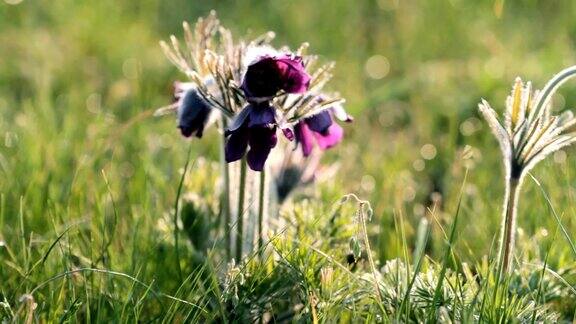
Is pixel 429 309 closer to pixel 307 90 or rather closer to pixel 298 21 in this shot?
pixel 307 90

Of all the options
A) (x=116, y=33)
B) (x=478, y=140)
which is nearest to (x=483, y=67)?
(x=478, y=140)

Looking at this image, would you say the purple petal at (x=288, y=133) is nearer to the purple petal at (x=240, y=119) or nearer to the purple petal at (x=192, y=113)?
the purple petal at (x=240, y=119)

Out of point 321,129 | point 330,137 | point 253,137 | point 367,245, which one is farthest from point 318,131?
point 367,245

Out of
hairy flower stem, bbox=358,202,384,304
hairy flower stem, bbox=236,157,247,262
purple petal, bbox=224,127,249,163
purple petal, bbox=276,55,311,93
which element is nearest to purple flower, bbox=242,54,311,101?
purple petal, bbox=276,55,311,93

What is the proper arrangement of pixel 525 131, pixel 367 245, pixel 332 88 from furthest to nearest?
pixel 332 88 → pixel 525 131 → pixel 367 245

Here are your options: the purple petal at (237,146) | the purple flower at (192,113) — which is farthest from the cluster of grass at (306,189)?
the purple petal at (237,146)

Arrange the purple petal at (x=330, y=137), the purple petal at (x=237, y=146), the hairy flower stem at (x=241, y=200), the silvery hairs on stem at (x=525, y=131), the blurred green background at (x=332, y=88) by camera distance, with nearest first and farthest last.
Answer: the silvery hairs on stem at (x=525, y=131)
the purple petal at (x=237, y=146)
the hairy flower stem at (x=241, y=200)
the purple petal at (x=330, y=137)
the blurred green background at (x=332, y=88)

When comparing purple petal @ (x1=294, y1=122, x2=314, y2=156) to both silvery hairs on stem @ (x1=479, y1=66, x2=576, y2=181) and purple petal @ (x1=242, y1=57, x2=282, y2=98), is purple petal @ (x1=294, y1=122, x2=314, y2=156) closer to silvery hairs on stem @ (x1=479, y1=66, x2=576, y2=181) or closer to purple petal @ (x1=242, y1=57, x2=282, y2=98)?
purple petal @ (x1=242, y1=57, x2=282, y2=98)

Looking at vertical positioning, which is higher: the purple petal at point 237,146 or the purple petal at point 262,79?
the purple petal at point 262,79

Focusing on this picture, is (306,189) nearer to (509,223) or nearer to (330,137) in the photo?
(330,137)
